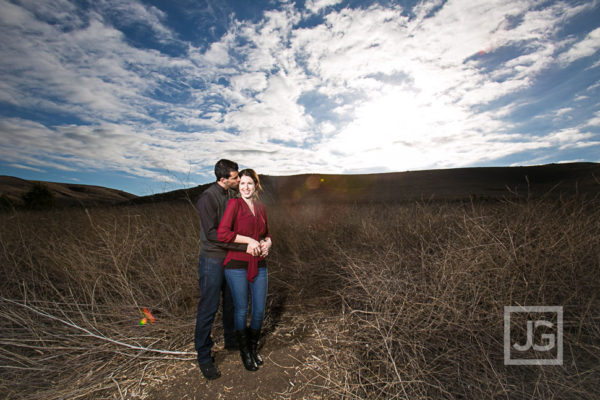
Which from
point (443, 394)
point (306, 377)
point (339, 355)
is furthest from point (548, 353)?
point (306, 377)

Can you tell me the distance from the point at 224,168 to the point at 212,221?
532 mm

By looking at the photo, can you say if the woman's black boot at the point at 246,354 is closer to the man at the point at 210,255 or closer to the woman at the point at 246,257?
the woman at the point at 246,257

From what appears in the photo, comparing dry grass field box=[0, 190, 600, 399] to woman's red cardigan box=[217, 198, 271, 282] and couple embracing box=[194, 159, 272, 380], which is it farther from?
woman's red cardigan box=[217, 198, 271, 282]

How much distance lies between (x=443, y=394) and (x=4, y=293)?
6.17 meters

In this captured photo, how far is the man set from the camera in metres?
2.36

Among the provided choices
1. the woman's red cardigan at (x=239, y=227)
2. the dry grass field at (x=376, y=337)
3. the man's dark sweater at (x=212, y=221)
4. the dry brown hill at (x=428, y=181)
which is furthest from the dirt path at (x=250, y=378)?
the dry brown hill at (x=428, y=181)

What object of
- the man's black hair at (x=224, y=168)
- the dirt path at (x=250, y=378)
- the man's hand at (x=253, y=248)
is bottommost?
the dirt path at (x=250, y=378)

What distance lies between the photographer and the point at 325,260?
5199 millimetres

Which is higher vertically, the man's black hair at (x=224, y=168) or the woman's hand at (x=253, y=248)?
the man's black hair at (x=224, y=168)

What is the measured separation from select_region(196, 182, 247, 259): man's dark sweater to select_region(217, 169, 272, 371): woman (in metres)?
0.09

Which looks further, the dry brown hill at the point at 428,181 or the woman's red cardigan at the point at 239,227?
the dry brown hill at the point at 428,181

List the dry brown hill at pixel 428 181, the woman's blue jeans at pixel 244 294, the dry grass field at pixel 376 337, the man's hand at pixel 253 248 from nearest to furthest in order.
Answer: the dry grass field at pixel 376 337 → the man's hand at pixel 253 248 → the woman's blue jeans at pixel 244 294 → the dry brown hill at pixel 428 181

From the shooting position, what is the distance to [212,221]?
7.73 feet

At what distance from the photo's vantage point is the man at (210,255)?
2.36 m
